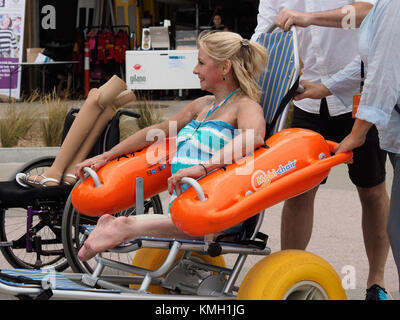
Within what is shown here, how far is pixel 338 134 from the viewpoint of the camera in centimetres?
370

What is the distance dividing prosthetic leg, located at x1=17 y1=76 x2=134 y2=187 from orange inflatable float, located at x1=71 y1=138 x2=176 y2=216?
780 mm

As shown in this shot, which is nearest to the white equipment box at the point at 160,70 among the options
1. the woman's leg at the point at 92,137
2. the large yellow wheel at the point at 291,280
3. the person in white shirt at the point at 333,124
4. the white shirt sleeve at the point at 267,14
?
the woman's leg at the point at 92,137

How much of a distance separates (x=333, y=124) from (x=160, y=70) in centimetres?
982

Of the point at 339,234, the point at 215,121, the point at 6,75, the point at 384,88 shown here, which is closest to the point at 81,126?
the point at 215,121

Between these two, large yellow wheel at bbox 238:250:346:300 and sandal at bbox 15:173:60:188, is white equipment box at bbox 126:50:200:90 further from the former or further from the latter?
large yellow wheel at bbox 238:250:346:300

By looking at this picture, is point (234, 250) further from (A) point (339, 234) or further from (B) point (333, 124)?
(A) point (339, 234)

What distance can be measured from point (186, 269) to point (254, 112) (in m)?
0.86

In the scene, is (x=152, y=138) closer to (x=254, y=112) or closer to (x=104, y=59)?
(x=254, y=112)

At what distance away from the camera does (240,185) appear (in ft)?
9.30

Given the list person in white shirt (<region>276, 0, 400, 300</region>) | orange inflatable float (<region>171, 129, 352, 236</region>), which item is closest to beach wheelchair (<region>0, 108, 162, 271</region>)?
orange inflatable float (<region>171, 129, 352, 236</region>)

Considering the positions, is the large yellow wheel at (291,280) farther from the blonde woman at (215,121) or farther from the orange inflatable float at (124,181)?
the orange inflatable float at (124,181)

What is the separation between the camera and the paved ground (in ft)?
14.7

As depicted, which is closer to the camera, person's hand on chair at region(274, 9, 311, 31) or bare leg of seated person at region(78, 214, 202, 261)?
bare leg of seated person at region(78, 214, 202, 261)
